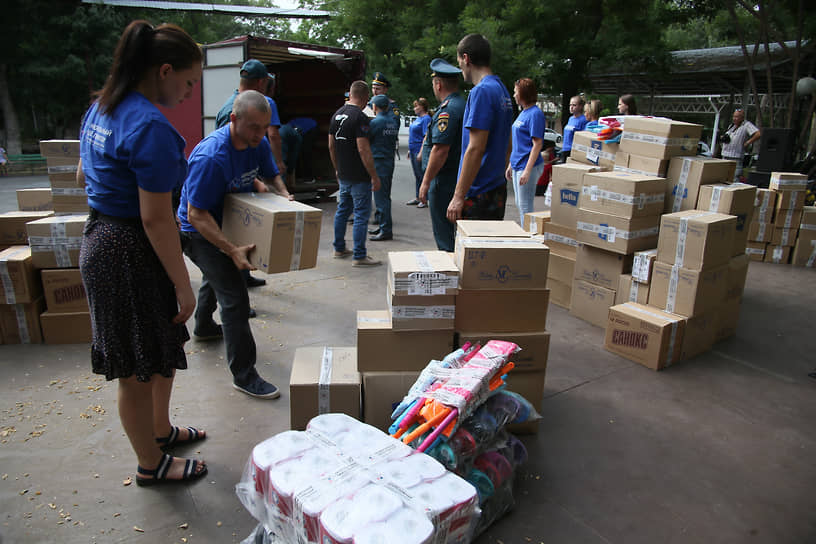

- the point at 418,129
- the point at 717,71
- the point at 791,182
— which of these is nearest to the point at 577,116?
the point at 418,129

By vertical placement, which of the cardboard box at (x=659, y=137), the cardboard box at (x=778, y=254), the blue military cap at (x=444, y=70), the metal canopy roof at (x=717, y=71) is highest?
the metal canopy roof at (x=717, y=71)

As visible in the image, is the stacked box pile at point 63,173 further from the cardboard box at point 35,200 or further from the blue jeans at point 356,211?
the blue jeans at point 356,211

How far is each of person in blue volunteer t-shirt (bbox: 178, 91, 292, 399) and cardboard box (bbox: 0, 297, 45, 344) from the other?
1591 millimetres

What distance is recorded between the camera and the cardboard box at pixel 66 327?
3680 millimetres

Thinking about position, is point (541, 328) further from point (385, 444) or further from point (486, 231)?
point (385, 444)

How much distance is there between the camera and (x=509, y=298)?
272 centimetres

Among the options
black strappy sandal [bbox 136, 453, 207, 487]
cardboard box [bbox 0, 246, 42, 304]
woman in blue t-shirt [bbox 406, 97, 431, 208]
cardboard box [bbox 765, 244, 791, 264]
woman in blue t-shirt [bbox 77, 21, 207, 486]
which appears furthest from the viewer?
woman in blue t-shirt [bbox 406, 97, 431, 208]

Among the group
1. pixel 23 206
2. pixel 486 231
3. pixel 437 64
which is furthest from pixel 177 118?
pixel 486 231

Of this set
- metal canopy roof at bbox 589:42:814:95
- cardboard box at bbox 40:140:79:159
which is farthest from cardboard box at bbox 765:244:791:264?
metal canopy roof at bbox 589:42:814:95

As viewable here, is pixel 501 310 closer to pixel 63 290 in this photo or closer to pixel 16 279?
pixel 63 290

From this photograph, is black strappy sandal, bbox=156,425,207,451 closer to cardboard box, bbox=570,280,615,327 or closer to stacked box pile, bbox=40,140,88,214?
stacked box pile, bbox=40,140,88,214

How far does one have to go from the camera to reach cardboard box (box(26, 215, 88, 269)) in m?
3.65

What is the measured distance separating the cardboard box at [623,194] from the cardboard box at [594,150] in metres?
0.42

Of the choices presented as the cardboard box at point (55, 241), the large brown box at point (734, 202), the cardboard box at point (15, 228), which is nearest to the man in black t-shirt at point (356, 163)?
the cardboard box at point (55, 241)
